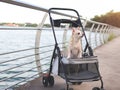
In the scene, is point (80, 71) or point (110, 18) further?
point (110, 18)

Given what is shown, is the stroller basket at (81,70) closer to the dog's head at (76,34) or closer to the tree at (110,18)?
the dog's head at (76,34)

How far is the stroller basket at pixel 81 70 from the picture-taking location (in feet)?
13.5

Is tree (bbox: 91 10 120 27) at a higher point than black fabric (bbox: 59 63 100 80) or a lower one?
lower

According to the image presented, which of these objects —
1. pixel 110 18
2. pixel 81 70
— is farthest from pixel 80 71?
pixel 110 18

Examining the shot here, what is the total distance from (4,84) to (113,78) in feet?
6.06

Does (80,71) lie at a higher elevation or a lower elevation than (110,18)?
higher

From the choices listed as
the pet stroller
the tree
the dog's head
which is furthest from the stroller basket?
the tree

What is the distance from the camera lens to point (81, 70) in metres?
4.48

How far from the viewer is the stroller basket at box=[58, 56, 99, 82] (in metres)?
4.12

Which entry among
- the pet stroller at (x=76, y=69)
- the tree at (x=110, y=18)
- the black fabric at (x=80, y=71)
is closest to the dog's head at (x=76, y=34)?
the pet stroller at (x=76, y=69)

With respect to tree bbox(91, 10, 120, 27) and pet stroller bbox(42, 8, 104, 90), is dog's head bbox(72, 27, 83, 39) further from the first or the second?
tree bbox(91, 10, 120, 27)

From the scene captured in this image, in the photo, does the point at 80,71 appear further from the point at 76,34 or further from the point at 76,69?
the point at 76,34

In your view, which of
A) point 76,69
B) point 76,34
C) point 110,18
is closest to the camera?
point 76,69

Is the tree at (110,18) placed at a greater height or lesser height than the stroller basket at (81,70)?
lesser
